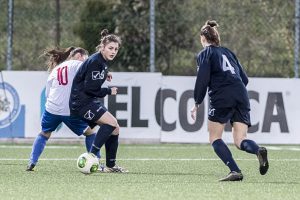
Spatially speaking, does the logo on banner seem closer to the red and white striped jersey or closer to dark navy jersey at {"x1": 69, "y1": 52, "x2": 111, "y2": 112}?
the red and white striped jersey

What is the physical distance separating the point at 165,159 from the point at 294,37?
226 inches

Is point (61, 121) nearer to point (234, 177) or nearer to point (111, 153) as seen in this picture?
point (111, 153)

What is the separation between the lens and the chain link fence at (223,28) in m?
19.7

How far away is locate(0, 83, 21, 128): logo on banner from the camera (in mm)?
18078

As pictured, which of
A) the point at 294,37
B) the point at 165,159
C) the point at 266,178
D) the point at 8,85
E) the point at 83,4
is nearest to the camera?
the point at 266,178

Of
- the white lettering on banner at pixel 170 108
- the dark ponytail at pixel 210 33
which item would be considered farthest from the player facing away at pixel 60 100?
the white lettering on banner at pixel 170 108

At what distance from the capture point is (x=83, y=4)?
21.4 meters

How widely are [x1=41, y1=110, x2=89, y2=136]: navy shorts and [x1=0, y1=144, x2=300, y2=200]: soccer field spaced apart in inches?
20.2

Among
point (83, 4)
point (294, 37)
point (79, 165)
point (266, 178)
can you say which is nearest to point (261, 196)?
point (266, 178)

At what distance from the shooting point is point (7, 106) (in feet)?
59.3

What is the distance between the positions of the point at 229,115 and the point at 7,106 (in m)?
8.00

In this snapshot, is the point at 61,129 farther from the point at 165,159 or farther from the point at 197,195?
the point at 197,195

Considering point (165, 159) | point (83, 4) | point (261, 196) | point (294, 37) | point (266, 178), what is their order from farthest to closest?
point (83, 4) < point (294, 37) < point (165, 159) < point (266, 178) < point (261, 196)

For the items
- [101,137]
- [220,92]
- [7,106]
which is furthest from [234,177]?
[7,106]
